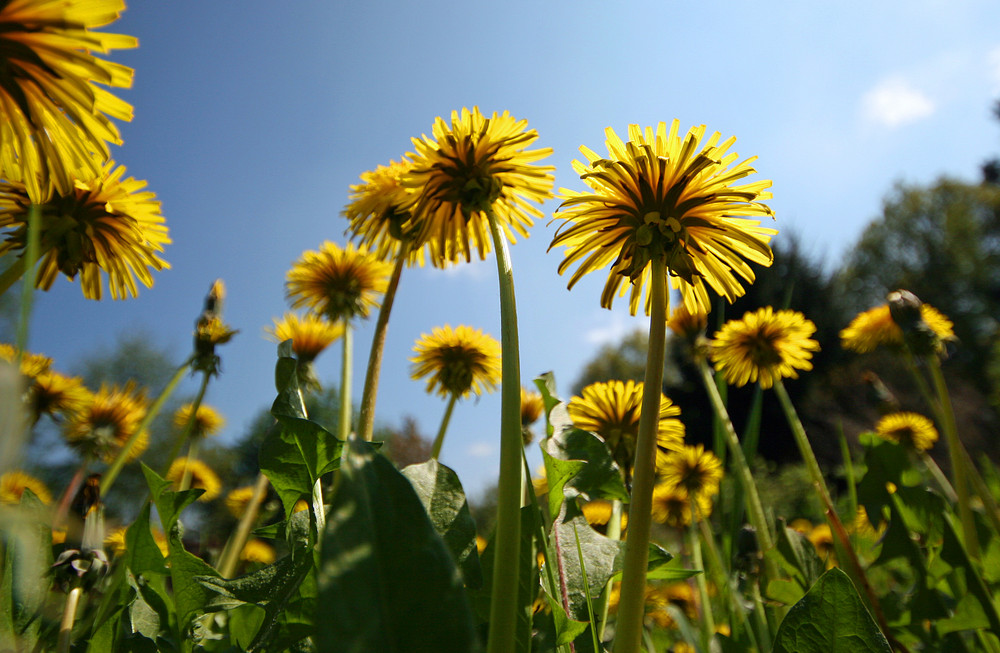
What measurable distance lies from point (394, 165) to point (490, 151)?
38 centimetres

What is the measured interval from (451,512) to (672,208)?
45 cm

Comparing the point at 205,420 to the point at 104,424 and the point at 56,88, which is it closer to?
the point at 104,424

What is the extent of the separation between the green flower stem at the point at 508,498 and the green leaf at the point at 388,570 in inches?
2.8

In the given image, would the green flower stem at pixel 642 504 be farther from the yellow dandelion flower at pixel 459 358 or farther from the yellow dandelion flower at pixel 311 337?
the yellow dandelion flower at pixel 311 337

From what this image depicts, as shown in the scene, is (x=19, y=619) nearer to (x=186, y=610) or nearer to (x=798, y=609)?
(x=186, y=610)

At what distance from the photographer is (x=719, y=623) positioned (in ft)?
5.93

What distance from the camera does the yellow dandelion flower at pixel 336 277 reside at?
1852 millimetres

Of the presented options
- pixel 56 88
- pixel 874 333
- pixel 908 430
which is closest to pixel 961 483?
pixel 874 333

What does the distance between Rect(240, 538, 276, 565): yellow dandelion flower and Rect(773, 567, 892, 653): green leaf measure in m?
2.13

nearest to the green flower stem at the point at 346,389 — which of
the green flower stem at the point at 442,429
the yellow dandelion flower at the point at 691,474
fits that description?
the green flower stem at the point at 442,429

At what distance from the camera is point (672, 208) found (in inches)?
27.3

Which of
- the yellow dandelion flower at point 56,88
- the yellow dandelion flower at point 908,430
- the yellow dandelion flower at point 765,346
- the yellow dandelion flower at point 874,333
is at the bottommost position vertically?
the yellow dandelion flower at point 56,88

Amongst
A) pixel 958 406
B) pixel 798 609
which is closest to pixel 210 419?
pixel 798 609

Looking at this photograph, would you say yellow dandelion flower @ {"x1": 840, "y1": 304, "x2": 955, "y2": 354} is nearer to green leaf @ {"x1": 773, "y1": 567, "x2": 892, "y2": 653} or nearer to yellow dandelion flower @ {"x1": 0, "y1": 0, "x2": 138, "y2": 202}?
green leaf @ {"x1": 773, "y1": 567, "x2": 892, "y2": 653}
